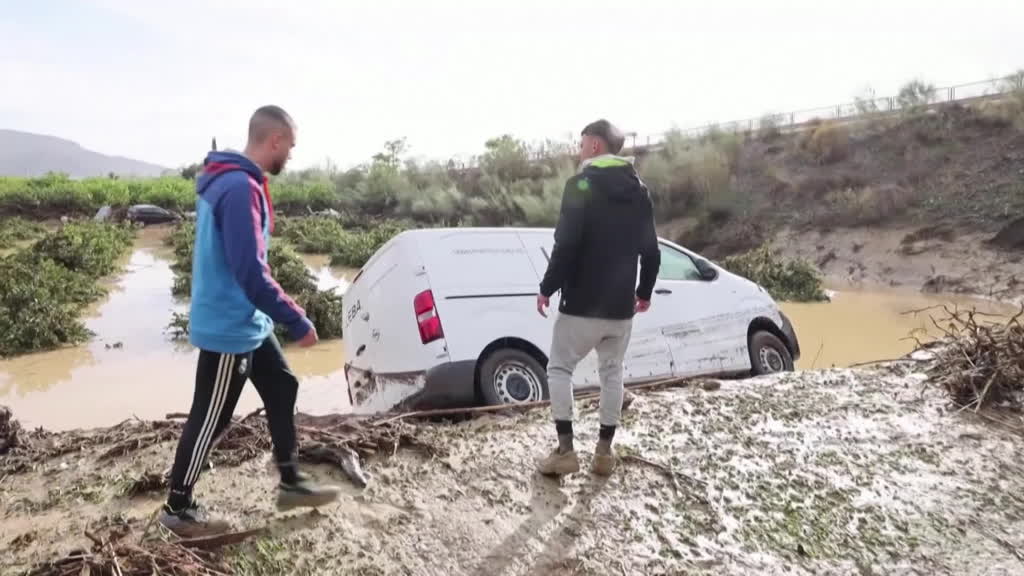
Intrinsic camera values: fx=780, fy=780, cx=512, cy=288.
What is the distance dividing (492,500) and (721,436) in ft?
6.09

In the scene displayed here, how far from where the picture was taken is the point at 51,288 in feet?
52.6

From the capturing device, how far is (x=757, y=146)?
30.7 metres

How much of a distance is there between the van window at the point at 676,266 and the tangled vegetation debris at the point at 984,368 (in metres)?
2.21

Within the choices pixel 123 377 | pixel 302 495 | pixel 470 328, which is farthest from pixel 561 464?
pixel 123 377

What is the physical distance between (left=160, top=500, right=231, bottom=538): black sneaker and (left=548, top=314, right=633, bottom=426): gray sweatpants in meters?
1.83

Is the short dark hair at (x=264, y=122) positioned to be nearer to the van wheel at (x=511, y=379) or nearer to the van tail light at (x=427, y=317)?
the van tail light at (x=427, y=317)

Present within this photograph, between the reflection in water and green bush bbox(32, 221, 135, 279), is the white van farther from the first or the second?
green bush bbox(32, 221, 135, 279)

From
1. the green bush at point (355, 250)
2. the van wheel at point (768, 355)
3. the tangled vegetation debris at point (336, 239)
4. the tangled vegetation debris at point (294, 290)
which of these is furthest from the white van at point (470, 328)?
the tangled vegetation debris at point (336, 239)

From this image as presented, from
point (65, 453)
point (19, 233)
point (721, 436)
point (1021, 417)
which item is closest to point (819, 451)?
point (721, 436)

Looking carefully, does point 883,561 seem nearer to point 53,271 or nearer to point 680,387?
point 680,387

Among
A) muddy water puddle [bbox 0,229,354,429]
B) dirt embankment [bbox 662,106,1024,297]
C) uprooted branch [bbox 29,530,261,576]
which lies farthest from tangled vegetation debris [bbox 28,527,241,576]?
dirt embankment [bbox 662,106,1024,297]

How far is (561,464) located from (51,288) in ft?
50.2

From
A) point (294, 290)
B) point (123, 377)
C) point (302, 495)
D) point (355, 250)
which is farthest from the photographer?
point (355, 250)

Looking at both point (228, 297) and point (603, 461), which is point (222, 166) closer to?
point (228, 297)
